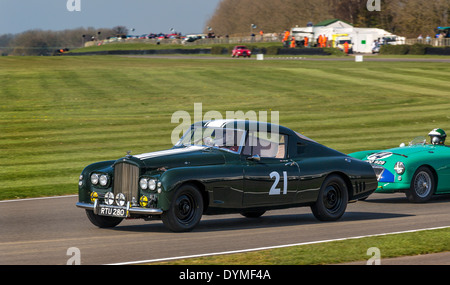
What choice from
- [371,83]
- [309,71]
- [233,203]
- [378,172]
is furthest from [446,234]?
[309,71]

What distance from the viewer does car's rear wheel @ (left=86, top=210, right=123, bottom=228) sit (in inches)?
417

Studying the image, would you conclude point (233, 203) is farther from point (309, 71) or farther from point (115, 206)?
point (309, 71)

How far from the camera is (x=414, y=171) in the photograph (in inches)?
548

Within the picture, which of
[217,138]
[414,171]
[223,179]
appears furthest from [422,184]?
[223,179]

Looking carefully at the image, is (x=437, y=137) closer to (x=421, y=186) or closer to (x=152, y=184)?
(x=421, y=186)

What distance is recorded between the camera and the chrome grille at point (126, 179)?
9961 millimetres

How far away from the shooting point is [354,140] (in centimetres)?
2353

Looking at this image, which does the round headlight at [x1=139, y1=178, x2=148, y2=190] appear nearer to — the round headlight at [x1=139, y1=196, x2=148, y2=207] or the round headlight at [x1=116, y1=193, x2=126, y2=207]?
the round headlight at [x1=139, y1=196, x2=148, y2=207]

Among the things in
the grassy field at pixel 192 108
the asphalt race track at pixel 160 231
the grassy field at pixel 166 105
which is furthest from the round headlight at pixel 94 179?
the grassy field at pixel 166 105

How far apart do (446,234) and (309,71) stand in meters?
38.2

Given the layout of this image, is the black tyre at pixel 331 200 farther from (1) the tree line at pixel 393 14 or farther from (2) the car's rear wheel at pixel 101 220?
(1) the tree line at pixel 393 14

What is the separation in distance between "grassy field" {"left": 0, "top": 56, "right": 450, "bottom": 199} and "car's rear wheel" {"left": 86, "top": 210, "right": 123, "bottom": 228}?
4.42m

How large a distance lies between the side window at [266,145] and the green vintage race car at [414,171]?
301 cm

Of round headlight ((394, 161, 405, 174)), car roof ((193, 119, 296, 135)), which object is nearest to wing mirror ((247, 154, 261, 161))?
car roof ((193, 119, 296, 135))
